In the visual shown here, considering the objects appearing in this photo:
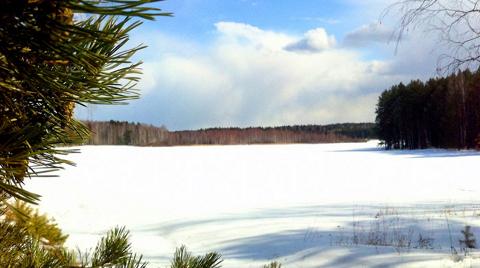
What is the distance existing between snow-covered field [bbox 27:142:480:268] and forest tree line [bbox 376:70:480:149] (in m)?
35.1

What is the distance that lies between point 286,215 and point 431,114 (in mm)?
56699

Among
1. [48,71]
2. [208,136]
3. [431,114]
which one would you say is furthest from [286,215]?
[208,136]

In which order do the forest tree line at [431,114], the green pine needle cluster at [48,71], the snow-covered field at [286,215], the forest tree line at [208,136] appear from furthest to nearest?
1. the forest tree line at [208,136]
2. the forest tree line at [431,114]
3. the snow-covered field at [286,215]
4. the green pine needle cluster at [48,71]

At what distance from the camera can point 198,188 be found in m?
19.2

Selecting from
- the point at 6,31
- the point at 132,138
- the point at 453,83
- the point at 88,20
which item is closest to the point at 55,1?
the point at 6,31

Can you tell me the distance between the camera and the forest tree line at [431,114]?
53.3 m

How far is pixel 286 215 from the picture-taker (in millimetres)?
11656

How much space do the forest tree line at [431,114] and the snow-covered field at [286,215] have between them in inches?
1383

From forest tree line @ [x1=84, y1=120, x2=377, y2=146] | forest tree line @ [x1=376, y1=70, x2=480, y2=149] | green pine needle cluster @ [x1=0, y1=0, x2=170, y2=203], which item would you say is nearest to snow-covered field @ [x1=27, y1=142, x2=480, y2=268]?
green pine needle cluster @ [x1=0, y1=0, x2=170, y2=203]

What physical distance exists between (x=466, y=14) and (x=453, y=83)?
175ft

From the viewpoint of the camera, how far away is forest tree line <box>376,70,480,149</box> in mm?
53291

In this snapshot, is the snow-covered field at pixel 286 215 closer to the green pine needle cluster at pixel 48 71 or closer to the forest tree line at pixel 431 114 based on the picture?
the green pine needle cluster at pixel 48 71

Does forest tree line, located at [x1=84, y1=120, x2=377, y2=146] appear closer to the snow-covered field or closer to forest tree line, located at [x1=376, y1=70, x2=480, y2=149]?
forest tree line, located at [x1=376, y1=70, x2=480, y2=149]

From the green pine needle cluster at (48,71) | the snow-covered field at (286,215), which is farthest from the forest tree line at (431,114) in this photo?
the green pine needle cluster at (48,71)
